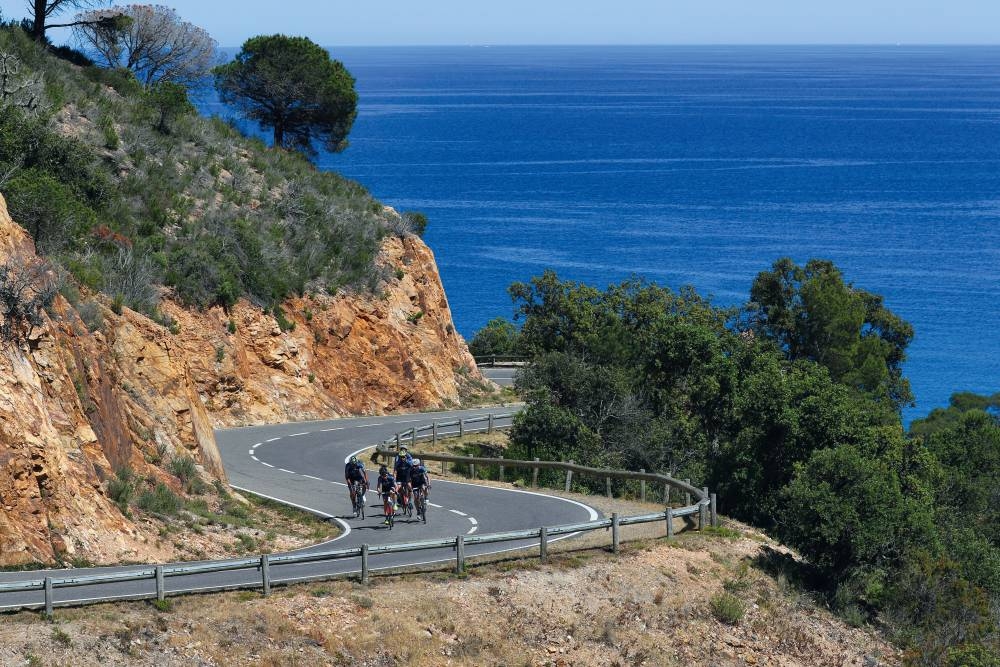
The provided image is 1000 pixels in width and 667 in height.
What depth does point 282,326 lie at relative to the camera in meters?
43.5

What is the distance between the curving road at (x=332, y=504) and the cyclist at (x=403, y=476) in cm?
48

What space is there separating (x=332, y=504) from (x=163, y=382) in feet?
14.5

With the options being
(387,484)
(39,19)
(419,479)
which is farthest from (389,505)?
(39,19)

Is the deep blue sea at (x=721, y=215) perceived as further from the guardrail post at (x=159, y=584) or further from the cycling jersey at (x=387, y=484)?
the guardrail post at (x=159, y=584)

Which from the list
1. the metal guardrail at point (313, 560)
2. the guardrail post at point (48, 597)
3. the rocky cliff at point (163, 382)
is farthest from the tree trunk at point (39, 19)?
the guardrail post at point (48, 597)

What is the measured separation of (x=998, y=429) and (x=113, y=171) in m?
31.4

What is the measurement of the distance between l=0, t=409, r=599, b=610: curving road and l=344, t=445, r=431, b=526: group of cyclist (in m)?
0.38

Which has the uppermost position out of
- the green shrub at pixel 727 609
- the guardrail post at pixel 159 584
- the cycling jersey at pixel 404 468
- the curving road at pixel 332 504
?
the cycling jersey at pixel 404 468

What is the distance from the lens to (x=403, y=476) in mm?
25266

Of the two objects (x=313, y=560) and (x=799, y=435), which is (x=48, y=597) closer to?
(x=313, y=560)

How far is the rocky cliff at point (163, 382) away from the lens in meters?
20.0

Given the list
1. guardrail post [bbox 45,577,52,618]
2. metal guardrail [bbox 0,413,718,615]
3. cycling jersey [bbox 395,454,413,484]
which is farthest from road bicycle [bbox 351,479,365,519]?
guardrail post [bbox 45,577,52,618]

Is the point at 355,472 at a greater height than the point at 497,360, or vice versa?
the point at 355,472

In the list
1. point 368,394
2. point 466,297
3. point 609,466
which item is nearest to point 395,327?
point 368,394
